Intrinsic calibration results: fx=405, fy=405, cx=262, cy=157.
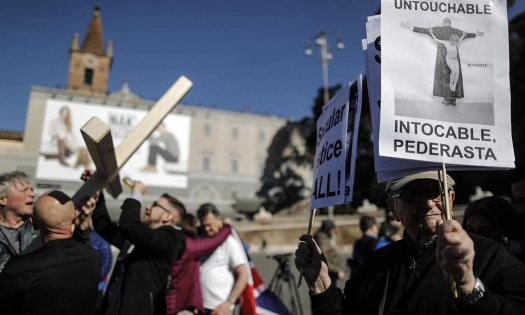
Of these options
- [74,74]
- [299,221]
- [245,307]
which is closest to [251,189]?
[299,221]

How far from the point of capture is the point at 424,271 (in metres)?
1.75

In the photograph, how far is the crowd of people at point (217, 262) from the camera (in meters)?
1.60

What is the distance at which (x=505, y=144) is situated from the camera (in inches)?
66.4

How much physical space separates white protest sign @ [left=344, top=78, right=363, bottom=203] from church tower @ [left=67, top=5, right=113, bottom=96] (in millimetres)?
64177

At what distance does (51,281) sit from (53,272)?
48 mm

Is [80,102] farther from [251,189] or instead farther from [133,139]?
[133,139]

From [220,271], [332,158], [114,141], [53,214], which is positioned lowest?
[220,271]

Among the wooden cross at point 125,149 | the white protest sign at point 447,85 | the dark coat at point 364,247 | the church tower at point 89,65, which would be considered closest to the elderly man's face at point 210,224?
the wooden cross at point 125,149

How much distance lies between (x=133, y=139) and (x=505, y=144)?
223 cm

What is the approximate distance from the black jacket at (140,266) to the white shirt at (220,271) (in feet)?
2.76

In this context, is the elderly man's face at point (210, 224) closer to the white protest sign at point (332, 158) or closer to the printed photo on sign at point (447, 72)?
the white protest sign at point (332, 158)

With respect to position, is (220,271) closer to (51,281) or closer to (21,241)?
(21,241)

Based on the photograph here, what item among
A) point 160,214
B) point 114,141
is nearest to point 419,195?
point 160,214

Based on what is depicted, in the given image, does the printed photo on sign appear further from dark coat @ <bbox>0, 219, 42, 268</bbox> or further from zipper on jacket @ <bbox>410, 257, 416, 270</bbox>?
dark coat @ <bbox>0, 219, 42, 268</bbox>
